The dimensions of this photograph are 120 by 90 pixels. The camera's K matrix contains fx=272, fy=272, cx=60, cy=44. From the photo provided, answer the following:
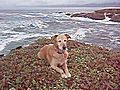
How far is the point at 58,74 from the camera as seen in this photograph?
9352mm

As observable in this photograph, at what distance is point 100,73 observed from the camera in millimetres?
9922

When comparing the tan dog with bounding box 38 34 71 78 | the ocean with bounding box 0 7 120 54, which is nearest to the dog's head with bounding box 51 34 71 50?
the tan dog with bounding box 38 34 71 78

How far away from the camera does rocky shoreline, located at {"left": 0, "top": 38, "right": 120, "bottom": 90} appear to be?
881cm

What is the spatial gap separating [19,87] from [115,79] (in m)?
3.47

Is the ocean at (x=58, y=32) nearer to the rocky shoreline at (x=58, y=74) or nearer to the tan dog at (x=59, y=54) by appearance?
the rocky shoreline at (x=58, y=74)

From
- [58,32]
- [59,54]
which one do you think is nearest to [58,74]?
[59,54]

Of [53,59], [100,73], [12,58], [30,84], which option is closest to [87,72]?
[100,73]

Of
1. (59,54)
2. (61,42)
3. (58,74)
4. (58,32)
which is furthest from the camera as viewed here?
(58,32)

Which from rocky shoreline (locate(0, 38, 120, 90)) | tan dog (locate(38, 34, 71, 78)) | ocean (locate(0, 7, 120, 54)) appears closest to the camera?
rocky shoreline (locate(0, 38, 120, 90))

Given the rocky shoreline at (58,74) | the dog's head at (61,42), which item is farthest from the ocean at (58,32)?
the dog's head at (61,42)

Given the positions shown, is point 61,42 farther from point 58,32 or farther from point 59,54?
point 58,32

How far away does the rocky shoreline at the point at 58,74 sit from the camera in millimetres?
8812

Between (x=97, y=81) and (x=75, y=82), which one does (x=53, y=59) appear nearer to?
(x=75, y=82)

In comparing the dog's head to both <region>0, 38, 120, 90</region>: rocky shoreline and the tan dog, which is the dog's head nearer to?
the tan dog
